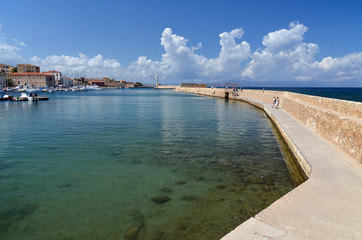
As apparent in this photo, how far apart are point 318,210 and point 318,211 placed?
0.04m

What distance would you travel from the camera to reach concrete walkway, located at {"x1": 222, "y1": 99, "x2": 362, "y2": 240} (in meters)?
3.68

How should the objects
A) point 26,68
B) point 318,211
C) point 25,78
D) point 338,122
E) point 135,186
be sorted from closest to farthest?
point 318,211 → point 135,186 → point 338,122 → point 25,78 → point 26,68

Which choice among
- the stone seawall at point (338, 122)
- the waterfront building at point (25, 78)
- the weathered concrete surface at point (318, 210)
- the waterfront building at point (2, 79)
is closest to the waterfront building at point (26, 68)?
the waterfront building at point (25, 78)

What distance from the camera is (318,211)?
4.39 metres

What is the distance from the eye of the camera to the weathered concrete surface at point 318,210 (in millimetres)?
3688

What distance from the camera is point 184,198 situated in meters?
6.45

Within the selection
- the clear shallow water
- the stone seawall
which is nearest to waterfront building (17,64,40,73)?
the clear shallow water

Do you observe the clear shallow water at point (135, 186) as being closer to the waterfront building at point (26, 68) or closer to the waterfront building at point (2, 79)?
the waterfront building at point (2, 79)

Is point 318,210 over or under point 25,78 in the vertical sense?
under

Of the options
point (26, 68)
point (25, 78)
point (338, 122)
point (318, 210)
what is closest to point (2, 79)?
point (25, 78)

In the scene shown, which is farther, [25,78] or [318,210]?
[25,78]

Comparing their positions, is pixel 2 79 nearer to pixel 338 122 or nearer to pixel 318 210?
pixel 338 122

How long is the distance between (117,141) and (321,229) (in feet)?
35.4

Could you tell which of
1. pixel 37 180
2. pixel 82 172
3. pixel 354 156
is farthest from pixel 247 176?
pixel 37 180
